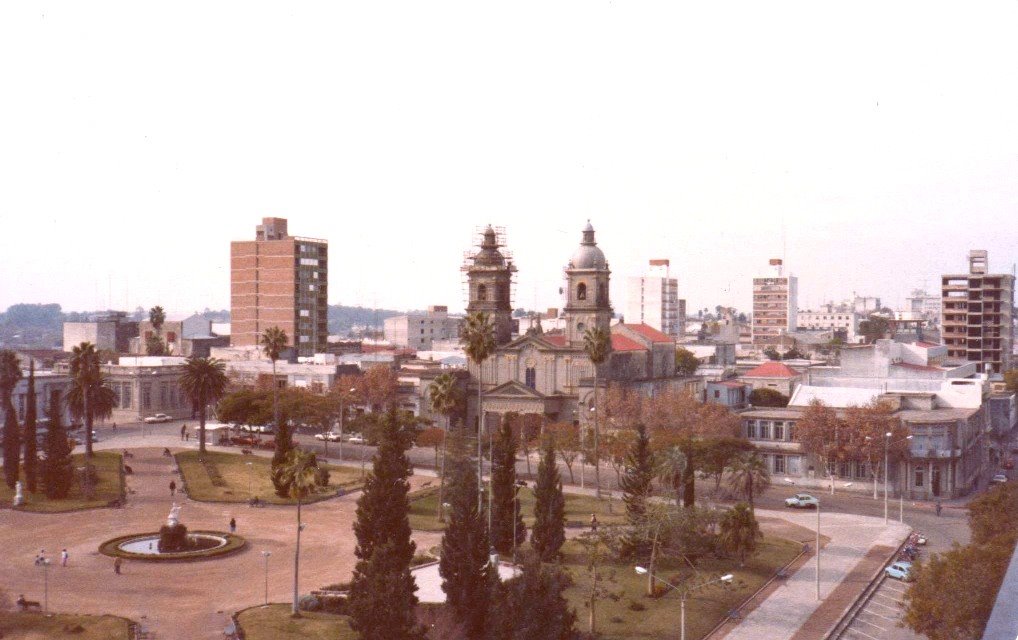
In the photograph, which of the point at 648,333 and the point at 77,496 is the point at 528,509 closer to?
the point at 77,496

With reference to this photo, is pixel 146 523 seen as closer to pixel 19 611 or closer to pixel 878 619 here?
pixel 19 611

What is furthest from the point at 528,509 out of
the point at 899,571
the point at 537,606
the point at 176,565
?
the point at 537,606

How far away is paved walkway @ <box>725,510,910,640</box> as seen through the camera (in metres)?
47.5

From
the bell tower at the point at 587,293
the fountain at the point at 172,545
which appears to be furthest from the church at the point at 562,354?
the fountain at the point at 172,545

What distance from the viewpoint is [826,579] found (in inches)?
2202

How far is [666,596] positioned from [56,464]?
4799cm

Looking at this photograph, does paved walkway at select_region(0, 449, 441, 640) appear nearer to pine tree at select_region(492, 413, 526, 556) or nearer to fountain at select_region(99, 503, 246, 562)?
fountain at select_region(99, 503, 246, 562)

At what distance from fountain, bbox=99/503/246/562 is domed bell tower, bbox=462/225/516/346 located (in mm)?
59390

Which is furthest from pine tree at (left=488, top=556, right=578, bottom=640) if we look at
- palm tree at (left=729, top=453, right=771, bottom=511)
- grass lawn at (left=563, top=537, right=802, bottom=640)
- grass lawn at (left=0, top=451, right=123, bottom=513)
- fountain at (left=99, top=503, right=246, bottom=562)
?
grass lawn at (left=0, top=451, right=123, bottom=513)

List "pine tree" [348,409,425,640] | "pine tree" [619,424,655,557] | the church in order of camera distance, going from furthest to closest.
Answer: the church → "pine tree" [619,424,655,557] → "pine tree" [348,409,425,640]

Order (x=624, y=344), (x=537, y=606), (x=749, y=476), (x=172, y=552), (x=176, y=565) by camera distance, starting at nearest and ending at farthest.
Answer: (x=537, y=606) → (x=176, y=565) → (x=172, y=552) → (x=749, y=476) → (x=624, y=344)

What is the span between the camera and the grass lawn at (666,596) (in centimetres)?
4650

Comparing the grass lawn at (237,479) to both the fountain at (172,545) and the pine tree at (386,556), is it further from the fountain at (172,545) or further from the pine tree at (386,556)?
the pine tree at (386,556)

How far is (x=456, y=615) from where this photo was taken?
4409cm
